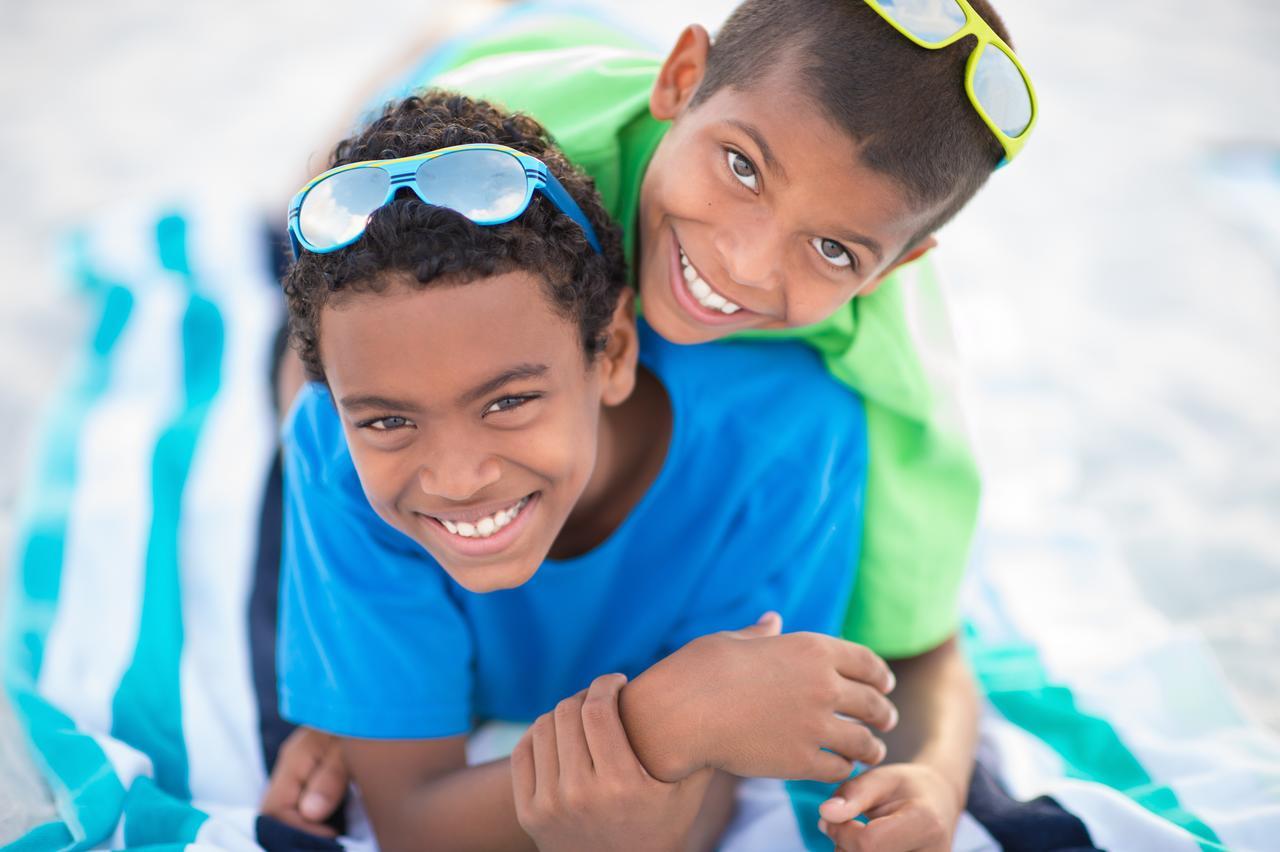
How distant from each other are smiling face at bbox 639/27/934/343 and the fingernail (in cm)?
107

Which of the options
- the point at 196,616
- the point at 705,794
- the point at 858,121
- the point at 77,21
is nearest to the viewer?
the point at 858,121

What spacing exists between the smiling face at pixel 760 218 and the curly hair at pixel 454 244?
11 centimetres

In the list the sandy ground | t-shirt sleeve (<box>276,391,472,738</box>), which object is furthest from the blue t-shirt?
the sandy ground

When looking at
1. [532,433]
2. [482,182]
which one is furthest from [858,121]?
[532,433]

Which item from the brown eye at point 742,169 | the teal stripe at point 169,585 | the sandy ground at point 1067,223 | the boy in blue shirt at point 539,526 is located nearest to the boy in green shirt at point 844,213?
the brown eye at point 742,169

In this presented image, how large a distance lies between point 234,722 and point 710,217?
141 centimetres

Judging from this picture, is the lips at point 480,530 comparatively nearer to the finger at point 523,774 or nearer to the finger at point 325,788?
Answer: the finger at point 523,774

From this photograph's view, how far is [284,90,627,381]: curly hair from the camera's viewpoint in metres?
1.59

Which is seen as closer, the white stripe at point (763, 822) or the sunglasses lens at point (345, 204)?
the sunglasses lens at point (345, 204)

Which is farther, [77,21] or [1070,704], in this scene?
[77,21]

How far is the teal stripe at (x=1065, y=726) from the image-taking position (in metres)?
2.12

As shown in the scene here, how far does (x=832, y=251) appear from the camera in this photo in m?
1.92

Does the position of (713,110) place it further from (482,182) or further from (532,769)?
(532,769)

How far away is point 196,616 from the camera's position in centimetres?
251
